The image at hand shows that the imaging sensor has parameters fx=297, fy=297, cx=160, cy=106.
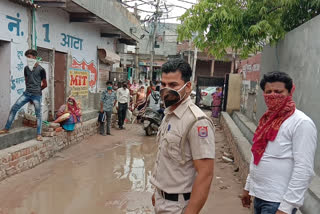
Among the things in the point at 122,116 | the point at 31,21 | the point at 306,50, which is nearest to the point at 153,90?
the point at 122,116

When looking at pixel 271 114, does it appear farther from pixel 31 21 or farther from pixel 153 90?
pixel 153 90

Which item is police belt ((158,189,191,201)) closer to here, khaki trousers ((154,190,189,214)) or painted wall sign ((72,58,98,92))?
khaki trousers ((154,190,189,214))

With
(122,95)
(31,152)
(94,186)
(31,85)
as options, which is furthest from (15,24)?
(122,95)

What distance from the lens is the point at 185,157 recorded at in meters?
1.90

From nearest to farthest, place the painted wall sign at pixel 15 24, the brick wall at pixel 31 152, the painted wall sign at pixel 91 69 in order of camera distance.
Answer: the brick wall at pixel 31 152 → the painted wall sign at pixel 15 24 → the painted wall sign at pixel 91 69

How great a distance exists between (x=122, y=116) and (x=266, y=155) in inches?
360

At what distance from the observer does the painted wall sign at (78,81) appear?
9236mm

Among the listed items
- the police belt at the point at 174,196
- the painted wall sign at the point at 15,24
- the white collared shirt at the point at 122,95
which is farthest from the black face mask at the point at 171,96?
the white collared shirt at the point at 122,95

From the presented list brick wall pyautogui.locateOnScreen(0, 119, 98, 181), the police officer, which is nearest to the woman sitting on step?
brick wall pyautogui.locateOnScreen(0, 119, 98, 181)

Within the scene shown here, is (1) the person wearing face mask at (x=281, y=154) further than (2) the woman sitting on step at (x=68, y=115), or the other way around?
(2) the woman sitting on step at (x=68, y=115)

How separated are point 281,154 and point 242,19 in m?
4.31

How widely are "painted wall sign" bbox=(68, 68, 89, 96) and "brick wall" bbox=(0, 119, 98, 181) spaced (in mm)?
1628

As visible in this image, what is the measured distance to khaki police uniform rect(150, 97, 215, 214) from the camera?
1843 millimetres

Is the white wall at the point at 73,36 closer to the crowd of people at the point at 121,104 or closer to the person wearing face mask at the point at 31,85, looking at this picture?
the crowd of people at the point at 121,104
